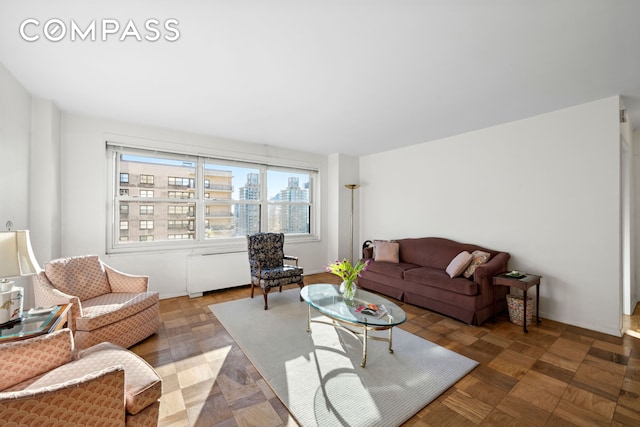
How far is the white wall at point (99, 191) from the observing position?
337 cm

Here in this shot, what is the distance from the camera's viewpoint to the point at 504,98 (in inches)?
113

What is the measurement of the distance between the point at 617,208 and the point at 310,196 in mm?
4526

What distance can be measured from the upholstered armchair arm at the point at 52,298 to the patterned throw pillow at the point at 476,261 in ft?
13.5

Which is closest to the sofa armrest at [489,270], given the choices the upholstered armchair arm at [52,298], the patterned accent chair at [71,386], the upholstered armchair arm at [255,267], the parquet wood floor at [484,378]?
the parquet wood floor at [484,378]

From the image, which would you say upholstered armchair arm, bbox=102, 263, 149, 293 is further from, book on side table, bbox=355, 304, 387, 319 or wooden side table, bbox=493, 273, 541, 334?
wooden side table, bbox=493, 273, 541, 334

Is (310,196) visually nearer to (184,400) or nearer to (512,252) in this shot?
(512,252)

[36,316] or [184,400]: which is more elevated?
[36,316]

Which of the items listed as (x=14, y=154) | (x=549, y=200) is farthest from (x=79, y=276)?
(x=549, y=200)

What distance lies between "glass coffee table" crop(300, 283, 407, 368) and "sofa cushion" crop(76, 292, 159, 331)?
163cm

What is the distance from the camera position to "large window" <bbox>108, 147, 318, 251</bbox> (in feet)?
12.6

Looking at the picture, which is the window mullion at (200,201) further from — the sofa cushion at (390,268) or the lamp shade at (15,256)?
the sofa cushion at (390,268)

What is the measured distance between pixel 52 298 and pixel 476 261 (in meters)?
4.51

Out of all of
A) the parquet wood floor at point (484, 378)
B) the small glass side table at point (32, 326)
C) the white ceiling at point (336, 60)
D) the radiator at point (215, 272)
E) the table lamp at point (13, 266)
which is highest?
the white ceiling at point (336, 60)

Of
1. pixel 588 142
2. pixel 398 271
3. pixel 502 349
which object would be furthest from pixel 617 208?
pixel 398 271
